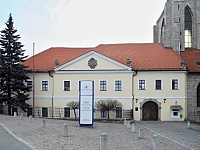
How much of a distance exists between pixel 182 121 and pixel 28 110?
60.7ft

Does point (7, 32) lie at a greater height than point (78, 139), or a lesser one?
greater

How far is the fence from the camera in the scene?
3962cm

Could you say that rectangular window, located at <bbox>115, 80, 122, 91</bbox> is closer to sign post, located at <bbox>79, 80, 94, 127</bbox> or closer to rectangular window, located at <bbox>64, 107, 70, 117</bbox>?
A: rectangular window, located at <bbox>64, 107, 70, 117</bbox>

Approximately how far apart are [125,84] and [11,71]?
44.1 feet

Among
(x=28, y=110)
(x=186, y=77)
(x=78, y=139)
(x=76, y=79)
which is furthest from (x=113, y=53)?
(x=78, y=139)

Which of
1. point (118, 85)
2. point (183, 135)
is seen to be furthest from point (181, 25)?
point (183, 135)

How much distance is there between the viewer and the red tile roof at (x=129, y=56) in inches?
1624

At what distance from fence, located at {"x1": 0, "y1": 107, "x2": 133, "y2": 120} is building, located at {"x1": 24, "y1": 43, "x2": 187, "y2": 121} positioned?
15.9 inches

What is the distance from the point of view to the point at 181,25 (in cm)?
4784

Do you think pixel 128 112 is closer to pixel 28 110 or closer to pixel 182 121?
pixel 182 121

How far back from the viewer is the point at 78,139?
1678cm

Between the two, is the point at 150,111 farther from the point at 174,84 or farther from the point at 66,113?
the point at 66,113

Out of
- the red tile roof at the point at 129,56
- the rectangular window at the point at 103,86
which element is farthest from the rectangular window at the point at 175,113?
the rectangular window at the point at 103,86

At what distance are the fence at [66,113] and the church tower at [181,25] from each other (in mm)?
13137
